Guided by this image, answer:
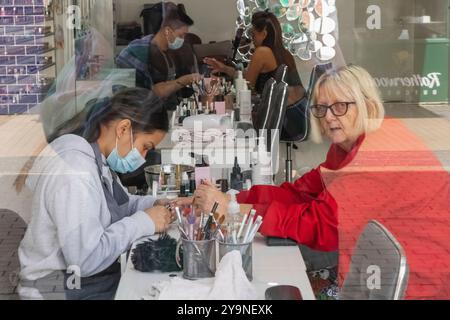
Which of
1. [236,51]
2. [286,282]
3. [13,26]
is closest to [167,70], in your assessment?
[236,51]

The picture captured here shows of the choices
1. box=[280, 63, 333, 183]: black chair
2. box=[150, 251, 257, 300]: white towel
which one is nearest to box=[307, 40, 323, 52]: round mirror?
box=[280, 63, 333, 183]: black chair

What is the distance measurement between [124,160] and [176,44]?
1937 millimetres

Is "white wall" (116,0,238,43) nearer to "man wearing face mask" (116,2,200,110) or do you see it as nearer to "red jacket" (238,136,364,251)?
"man wearing face mask" (116,2,200,110)

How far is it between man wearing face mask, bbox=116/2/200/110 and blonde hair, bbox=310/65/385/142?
3.98ft

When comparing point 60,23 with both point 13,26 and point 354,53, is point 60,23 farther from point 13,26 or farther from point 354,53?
point 354,53

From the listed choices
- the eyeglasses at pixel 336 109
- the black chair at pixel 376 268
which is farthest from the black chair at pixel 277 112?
the black chair at pixel 376 268

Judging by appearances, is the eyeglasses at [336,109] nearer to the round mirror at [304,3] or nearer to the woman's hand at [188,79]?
the round mirror at [304,3]

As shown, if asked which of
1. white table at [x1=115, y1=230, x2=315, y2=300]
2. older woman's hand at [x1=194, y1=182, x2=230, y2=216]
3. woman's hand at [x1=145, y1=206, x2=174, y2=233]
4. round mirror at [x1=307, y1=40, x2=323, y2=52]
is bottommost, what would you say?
white table at [x1=115, y1=230, x2=315, y2=300]

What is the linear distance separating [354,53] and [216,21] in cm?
66

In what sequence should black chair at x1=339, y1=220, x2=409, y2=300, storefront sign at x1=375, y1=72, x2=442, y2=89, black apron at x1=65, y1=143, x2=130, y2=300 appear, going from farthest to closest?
storefront sign at x1=375, y1=72, x2=442, y2=89, black apron at x1=65, y1=143, x2=130, y2=300, black chair at x1=339, y1=220, x2=409, y2=300

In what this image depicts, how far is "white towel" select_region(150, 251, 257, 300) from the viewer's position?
215 centimetres

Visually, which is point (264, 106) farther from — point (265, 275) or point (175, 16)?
point (265, 275)

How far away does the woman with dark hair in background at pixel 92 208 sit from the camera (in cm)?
240

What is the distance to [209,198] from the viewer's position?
2.73m
